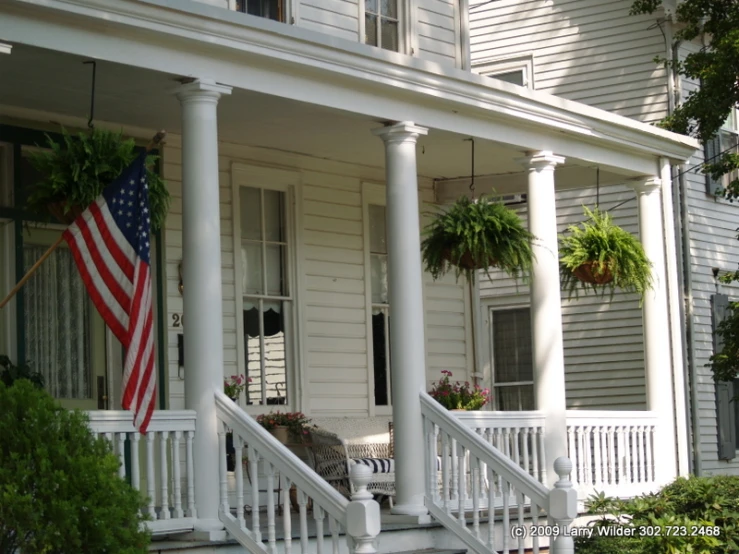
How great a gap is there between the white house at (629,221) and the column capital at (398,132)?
6.76m

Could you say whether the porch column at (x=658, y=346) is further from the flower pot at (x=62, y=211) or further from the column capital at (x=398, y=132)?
the flower pot at (x=62, y=211)

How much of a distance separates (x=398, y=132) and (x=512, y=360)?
27.6 ft

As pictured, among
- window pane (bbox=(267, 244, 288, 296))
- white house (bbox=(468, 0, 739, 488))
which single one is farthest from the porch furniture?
white house (bbox=(468, 0, 739, 488))

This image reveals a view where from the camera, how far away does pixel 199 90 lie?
8.39 meters

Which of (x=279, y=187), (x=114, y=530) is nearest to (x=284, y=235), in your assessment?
(x=279, y=187)

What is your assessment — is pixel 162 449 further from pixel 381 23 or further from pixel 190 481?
pixel 381 23

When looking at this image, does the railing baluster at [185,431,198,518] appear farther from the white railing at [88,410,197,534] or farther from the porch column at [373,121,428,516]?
the porch column at [373,121,428,516]

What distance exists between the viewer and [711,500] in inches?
410

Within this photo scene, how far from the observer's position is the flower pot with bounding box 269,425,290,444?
10.9 m

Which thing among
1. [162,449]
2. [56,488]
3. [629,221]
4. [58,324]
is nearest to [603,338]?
[629,221]

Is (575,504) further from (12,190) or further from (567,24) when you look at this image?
(567,24)

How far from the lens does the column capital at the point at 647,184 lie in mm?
12484

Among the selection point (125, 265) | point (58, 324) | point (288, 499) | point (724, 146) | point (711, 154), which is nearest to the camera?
point (125, 265)

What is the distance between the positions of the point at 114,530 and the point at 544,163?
19.3ft
